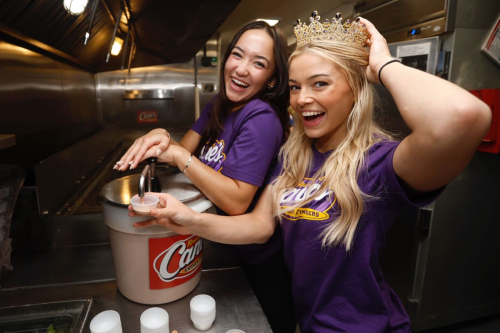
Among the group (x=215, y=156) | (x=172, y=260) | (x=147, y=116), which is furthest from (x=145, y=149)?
(x=147, y=116)

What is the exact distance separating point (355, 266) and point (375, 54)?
592mm

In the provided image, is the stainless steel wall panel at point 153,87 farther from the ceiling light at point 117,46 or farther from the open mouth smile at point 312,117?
the open mouth smile at point 312,117

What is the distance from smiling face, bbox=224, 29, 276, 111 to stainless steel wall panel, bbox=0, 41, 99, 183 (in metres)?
1.17

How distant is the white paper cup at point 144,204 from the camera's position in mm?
744

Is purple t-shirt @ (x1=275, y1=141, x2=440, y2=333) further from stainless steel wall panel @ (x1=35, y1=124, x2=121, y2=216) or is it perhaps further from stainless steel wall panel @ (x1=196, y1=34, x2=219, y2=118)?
stainless steel wall panel @ (x1=196, y1=34, x2=219, y2=118)

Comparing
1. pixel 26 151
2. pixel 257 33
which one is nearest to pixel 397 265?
pixel 257 33

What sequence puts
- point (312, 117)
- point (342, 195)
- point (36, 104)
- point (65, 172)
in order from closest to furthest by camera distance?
point (342, 195), point (312, 117), point (65, 172), point (36, 104)

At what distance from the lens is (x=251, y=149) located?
40.1 inches

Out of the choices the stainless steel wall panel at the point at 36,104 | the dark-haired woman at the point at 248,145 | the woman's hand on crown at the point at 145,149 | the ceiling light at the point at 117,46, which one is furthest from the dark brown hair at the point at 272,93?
the ceiling light at the point at 117,46

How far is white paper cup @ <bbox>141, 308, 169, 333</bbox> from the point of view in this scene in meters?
0.72

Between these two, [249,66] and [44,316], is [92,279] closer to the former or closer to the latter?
[44,316]

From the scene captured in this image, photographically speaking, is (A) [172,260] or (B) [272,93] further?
(B) [272,93]

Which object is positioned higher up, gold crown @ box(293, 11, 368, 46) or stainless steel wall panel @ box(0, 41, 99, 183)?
gold crown @ box(293, 11, 368, 46)

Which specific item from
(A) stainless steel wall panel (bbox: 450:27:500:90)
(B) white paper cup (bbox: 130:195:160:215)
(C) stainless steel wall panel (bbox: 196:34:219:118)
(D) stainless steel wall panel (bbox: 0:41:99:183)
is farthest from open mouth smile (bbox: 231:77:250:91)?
(C) stainless steel wall panel (bbox: 196:34:219:118)
